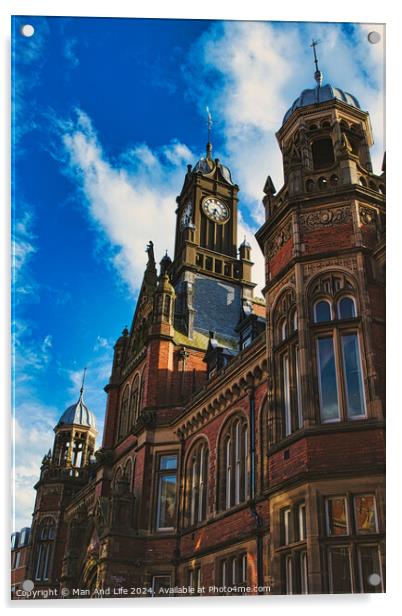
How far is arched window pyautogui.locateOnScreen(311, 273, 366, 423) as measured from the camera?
12898mm

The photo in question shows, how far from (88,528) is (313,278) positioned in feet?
70.8

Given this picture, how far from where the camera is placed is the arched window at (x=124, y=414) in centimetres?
2984

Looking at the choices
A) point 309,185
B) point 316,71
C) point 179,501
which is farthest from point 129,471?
point 316,71

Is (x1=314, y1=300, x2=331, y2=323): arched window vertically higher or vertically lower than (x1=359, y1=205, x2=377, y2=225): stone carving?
lower

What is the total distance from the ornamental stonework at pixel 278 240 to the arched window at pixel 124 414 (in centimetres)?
1550

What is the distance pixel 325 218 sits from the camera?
15.0 m

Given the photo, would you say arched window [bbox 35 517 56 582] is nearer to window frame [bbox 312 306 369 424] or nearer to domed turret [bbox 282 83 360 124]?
window frame [bbox 312 306 369 424]

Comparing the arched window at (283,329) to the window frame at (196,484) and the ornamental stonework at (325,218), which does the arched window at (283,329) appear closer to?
the ornamental stonework at (325,218)

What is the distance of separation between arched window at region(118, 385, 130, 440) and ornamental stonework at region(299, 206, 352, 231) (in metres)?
17.1

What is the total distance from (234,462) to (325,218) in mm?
8657

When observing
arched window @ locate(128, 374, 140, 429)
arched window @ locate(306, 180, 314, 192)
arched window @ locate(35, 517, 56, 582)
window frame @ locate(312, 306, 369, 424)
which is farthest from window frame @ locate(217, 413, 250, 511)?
arched window @ locate(35, 517, 56, 582)

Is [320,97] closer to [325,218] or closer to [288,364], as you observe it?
[325,218]
